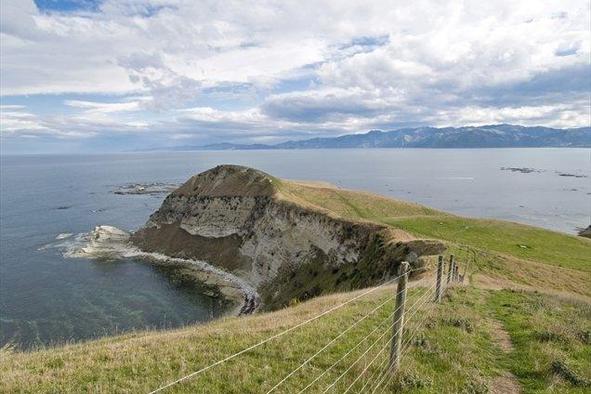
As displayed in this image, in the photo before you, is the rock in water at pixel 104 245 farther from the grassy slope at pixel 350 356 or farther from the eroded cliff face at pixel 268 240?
the grassy slope at pixel 350 356

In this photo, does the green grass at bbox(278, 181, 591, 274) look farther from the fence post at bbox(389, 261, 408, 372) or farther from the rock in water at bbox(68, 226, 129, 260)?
the fence post at bbox(389, 261, 408, 372)

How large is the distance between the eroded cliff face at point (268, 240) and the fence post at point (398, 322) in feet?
98.0

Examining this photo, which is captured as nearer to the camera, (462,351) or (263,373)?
(263,373)

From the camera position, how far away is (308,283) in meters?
63.6

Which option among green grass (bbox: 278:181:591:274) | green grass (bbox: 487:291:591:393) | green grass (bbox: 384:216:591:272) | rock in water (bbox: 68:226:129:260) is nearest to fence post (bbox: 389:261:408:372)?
green grass (bbox: 487:291:591:393)

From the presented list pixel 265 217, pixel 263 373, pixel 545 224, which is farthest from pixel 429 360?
pixel 545 224

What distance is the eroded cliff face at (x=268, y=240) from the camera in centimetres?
5470

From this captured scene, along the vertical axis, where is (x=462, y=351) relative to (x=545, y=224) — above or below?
above

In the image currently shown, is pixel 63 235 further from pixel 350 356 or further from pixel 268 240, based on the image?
pixel 350 356

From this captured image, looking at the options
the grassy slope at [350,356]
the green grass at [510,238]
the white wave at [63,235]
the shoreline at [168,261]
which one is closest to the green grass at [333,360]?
the grassy slope at [350,356]

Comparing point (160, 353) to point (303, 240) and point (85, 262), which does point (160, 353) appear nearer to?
point (303, 240)

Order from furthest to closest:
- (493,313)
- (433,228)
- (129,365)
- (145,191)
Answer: (145,191)
(433,228)
(493,313)
(129,365)

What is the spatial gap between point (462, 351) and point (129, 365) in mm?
10071

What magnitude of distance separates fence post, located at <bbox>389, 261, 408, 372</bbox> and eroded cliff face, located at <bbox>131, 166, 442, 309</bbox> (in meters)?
29.9
